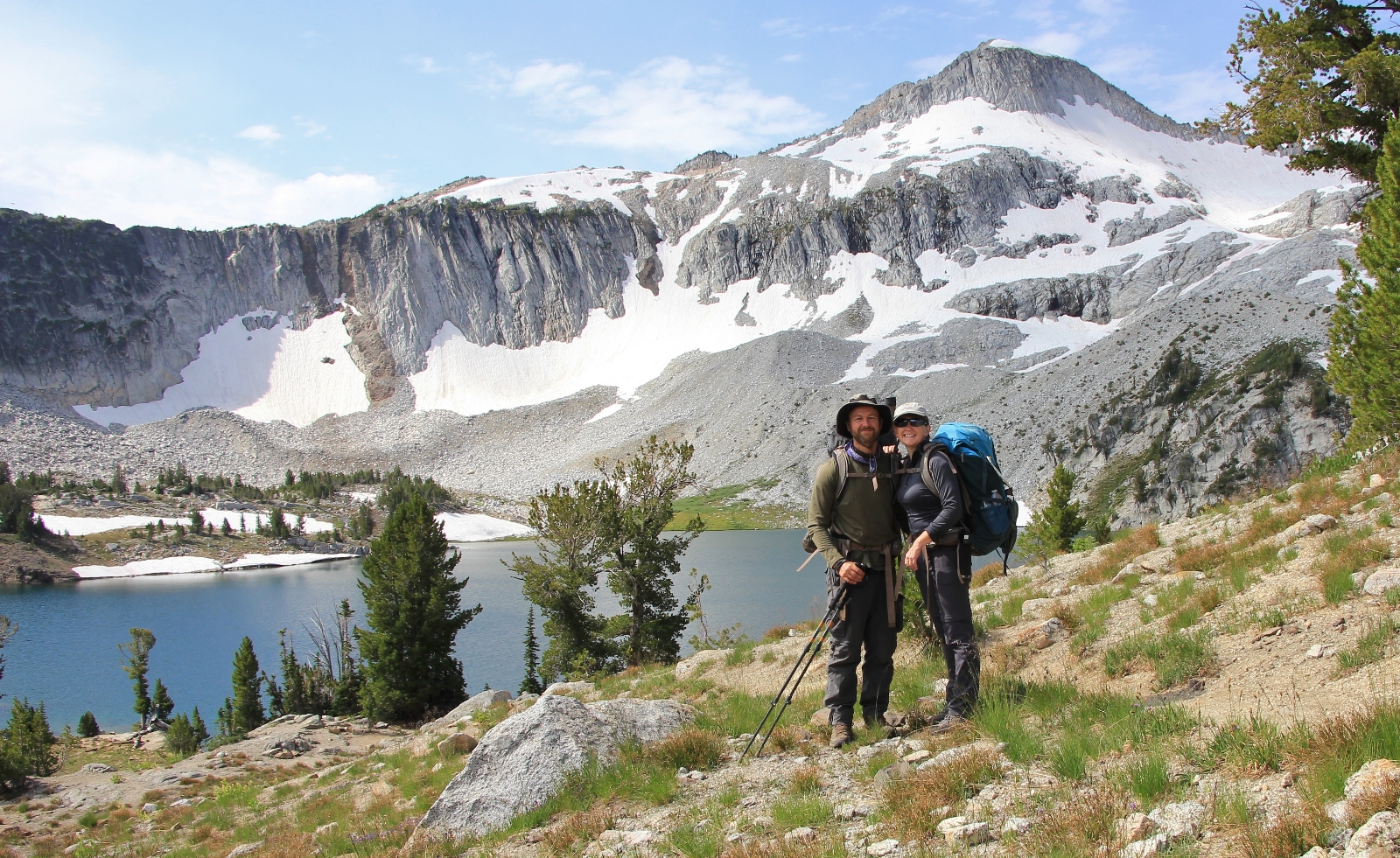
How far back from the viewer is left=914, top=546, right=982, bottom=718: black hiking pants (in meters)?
5.65

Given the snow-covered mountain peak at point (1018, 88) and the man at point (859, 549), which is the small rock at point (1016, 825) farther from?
the snow-covered mountain peak at point (1018, 88)

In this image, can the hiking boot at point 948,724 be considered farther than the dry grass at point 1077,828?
Yes

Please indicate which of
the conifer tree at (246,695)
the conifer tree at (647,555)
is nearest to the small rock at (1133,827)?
the conifer tree at (647,555)

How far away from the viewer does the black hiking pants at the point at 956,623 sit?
5648 mm

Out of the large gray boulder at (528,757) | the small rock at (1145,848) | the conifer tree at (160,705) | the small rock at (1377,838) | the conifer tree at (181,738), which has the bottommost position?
the conifer tree at (160,705)

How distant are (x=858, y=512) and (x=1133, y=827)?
10.5 ft

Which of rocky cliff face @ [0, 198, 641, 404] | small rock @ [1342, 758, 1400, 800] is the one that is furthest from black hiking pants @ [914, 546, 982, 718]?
rocky cliff face @ [0, 198, 641, 404]

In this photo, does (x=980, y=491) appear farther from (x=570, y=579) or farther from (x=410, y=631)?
(x=410, y=631)

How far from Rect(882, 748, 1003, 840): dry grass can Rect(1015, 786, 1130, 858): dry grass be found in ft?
1.92

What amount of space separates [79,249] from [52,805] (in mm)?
164228

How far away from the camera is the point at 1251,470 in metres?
49.9

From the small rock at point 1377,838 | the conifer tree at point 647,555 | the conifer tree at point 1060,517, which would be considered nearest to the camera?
the small rock at point 1377,838

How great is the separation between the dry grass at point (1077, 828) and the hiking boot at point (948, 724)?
73.9 inches

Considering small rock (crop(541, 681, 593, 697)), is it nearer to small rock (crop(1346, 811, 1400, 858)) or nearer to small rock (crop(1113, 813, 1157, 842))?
small rock (crop(1113, 813, 1157, 842))
